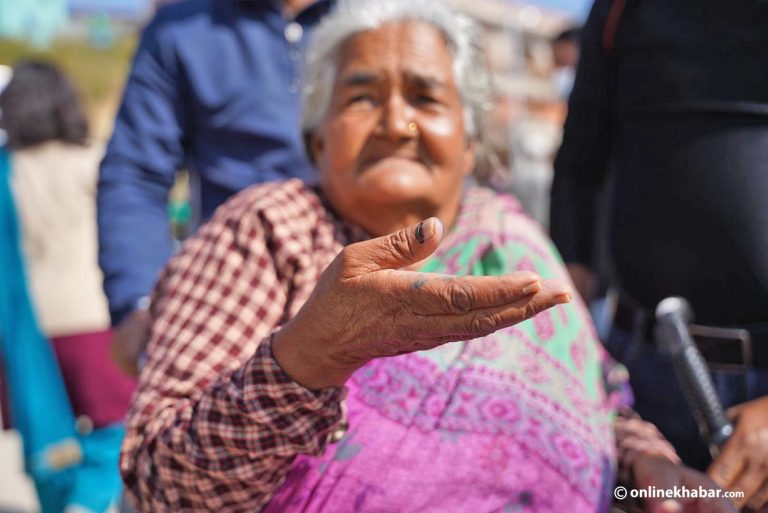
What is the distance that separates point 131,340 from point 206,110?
710 mm

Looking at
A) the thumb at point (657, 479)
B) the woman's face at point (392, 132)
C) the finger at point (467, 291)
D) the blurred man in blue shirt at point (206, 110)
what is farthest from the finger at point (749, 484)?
the blurred man in blue shirt at point (206, 110)

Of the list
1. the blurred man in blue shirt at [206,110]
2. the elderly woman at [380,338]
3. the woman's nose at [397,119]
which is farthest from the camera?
the blurred man in blue shirt at [206,110]

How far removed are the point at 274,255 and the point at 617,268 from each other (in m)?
0.91

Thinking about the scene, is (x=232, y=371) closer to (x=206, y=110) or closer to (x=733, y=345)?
(x=733, y=345)

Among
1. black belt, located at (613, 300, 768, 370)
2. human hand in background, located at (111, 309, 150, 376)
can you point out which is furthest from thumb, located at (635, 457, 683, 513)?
human hand in background, located at (111, 309, 150, 376)

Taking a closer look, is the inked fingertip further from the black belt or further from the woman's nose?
the black belt

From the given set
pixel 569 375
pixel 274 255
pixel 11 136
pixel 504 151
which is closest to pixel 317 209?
pixel 274 255

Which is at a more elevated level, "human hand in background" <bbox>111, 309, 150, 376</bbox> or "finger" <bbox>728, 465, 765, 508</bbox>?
"human hand in background" <bbox>111, 309, 150, 376</bbox>

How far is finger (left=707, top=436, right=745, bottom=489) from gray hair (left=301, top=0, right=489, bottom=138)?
85 centimetres

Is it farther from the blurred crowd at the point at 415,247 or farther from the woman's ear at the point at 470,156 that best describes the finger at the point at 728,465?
the woman's ear at the point at 470,156

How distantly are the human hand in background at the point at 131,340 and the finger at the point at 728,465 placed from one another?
4.14ft

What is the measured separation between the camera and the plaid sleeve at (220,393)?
1101 millimetres

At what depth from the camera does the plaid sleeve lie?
1101mm

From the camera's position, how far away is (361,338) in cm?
96
